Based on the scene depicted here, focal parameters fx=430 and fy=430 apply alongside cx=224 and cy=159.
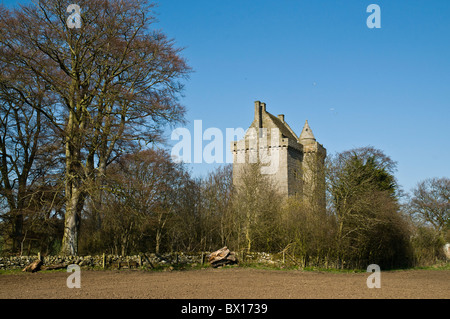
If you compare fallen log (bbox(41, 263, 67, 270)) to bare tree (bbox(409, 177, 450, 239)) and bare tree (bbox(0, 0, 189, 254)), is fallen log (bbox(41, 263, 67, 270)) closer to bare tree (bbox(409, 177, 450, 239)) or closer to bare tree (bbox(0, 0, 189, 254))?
bare tree (bbox(0, 0, 189, 254))

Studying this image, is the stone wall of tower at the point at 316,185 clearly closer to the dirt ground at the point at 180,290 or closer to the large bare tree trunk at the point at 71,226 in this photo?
the dirt ground at the point at 180,290

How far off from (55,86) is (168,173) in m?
10.9

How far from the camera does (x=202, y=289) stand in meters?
12.6

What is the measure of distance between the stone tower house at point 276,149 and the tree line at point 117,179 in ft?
29.5

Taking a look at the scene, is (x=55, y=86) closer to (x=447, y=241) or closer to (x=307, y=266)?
(x=307, y=266)

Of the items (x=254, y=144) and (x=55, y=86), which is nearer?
(x=55, y=86)

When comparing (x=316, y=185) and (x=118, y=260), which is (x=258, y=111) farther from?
(x=118, y=260)

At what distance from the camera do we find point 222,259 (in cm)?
2223

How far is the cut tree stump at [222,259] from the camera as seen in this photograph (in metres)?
22.2

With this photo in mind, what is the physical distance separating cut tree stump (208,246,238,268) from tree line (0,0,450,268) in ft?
7.42

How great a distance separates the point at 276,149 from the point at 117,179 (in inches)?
934

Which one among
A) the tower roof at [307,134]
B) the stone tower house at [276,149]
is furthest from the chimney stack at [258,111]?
the tower roof at [307,134]

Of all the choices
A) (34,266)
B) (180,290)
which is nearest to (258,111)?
(34,266)

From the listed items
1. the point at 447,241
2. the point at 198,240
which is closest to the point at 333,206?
the point at 198,240
